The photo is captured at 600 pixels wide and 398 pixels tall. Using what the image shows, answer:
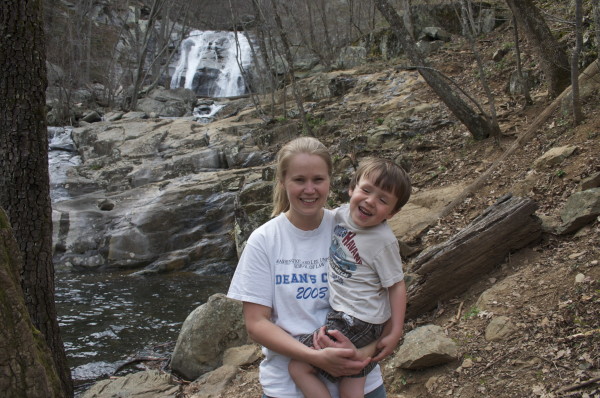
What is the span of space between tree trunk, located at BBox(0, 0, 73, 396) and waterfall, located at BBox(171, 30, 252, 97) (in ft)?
77.4

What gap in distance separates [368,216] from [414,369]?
2.26 meters

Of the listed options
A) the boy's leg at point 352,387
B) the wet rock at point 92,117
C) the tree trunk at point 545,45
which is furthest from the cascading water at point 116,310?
the wet rock at point 92,117

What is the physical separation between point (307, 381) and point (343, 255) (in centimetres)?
50

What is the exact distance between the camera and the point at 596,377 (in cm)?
290

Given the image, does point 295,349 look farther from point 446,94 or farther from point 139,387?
point 446,94

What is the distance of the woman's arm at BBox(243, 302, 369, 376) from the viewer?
1.85 meters

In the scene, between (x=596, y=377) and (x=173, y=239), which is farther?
(x=173, y=239)

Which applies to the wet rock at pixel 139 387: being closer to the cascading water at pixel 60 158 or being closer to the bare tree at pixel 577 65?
the bare tree at pixel 577 65

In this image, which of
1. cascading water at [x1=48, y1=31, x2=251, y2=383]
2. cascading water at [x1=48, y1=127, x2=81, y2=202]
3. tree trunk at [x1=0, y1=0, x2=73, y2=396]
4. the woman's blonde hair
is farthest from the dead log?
cascading water at [x1=48, y1=127, x2=81, y2=202]

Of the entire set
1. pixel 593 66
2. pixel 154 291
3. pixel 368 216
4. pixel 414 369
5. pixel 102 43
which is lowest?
pixel 154 291

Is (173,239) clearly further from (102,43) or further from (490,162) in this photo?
(102,43)

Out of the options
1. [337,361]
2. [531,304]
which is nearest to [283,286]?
[337,361]

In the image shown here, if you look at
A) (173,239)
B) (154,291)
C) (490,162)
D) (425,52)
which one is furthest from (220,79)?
(490,162)

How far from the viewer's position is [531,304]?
12.9 ft
